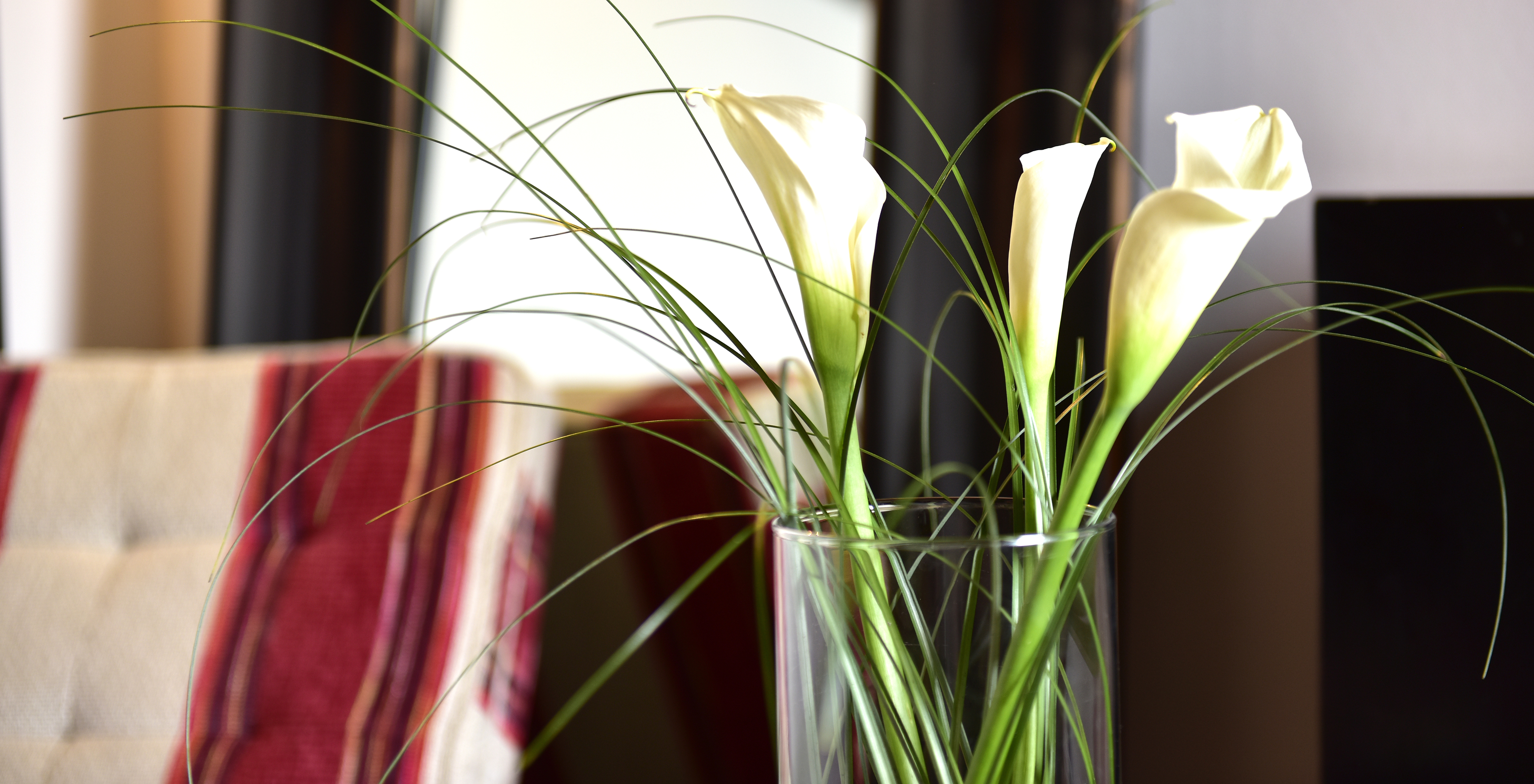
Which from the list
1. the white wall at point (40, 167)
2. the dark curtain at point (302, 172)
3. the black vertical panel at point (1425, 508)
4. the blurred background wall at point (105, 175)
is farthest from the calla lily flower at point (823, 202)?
the white wall at point (40, 167)

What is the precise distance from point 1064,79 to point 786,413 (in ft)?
1.91

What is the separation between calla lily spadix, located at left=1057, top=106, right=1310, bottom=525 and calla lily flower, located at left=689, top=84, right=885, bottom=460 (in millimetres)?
67

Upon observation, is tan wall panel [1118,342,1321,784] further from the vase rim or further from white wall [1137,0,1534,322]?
the vase rim

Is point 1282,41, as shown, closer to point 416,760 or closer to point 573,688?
point 416,760

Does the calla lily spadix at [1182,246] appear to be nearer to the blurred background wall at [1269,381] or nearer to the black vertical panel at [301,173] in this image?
the blurred background wall at [1269,381]

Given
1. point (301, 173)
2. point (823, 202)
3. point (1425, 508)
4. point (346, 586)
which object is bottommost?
point (346, 586)

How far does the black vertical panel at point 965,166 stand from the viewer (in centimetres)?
76

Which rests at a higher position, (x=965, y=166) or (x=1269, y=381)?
(x=965, y=166)

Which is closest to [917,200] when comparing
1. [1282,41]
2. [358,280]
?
[1282,41]

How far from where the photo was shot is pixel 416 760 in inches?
29.7

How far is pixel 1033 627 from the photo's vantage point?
255 millimetres

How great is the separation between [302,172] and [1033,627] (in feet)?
4.41

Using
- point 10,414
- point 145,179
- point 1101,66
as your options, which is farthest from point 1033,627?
point 145,179

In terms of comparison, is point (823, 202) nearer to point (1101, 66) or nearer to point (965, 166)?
point (1101, 66)
